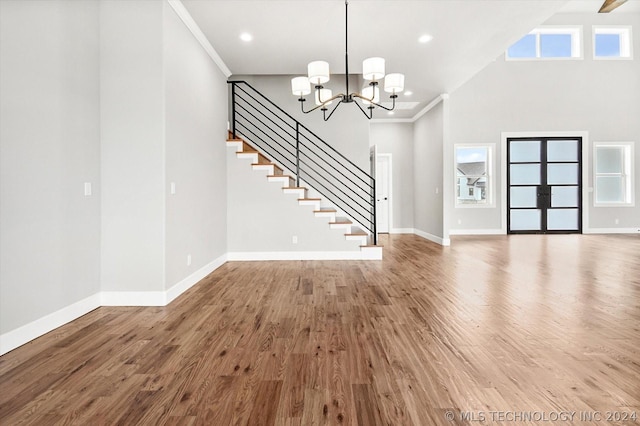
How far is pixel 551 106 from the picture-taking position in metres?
9.20

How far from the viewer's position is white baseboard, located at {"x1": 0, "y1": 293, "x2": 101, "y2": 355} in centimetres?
221

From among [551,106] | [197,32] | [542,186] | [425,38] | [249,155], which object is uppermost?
[551,106]

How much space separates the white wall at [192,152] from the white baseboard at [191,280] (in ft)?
0.23

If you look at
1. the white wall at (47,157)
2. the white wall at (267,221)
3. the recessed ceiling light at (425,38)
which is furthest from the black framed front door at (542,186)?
the white wall at (47,157)

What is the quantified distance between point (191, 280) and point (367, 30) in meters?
3.73

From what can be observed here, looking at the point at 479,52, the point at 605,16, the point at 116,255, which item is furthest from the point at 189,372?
the point at 605,16

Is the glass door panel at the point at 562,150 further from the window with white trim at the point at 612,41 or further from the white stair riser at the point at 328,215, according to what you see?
the white stair riser at the point at 328,215

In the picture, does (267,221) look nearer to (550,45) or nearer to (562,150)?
(562,150)

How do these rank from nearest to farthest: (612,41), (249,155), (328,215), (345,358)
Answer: (345,358) → (249,155) → (328,215) → (612,41)

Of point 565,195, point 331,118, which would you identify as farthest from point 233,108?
point 565,195

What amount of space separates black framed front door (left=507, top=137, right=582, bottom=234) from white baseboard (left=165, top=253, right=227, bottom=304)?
8003 mm

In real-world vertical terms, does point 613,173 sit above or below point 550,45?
below

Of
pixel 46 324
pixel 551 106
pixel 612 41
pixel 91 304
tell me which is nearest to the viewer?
pixel 46 324

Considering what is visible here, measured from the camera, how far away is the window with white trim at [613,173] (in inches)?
364
